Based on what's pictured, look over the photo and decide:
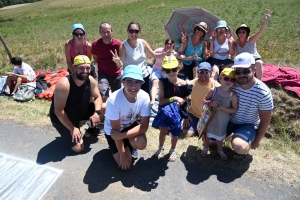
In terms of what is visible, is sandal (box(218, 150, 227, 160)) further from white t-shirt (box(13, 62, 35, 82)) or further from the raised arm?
white t-shirt (box(13, 62, 35, 82))

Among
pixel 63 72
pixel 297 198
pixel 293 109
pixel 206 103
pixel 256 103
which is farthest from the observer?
pixel 63 72

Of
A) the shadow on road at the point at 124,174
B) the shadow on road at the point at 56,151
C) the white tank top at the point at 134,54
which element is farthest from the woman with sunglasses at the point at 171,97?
the white tank top at the point at 134,54

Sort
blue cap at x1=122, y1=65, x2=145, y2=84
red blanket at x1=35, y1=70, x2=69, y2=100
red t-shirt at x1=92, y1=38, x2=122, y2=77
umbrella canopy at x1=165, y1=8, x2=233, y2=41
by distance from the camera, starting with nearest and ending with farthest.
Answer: blue cap at x1=122, y1=65, x2=145, y2=84 → red t-shirt at x1=92, y1=38, x2=122, y2=77 → umbrella canopy at x1=165, y1=8, x2=233, y2=41 → red blanket at x1=35, y1=70, x2=69, y2=100

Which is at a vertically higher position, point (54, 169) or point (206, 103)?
point (206, 103)

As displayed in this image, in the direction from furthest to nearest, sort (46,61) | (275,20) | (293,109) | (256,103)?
1. (275,20)
2. (46,61)
3. (293,109)
4. (256,103)

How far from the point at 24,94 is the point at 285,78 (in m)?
6.25

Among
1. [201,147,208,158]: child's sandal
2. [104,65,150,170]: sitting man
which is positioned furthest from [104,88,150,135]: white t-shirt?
[201,147,208,158]: child's sandal

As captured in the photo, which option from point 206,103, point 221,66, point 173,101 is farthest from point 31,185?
point 221,66

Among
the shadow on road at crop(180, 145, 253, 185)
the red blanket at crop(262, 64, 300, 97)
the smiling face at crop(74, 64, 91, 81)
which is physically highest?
the smiling face at crop(74, 64, 91, 81)

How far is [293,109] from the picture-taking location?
512 cm

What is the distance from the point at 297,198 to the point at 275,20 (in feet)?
42.9

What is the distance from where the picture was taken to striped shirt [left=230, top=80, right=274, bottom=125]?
345 centimetres

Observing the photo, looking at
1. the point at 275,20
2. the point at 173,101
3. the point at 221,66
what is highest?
the point at 173,101

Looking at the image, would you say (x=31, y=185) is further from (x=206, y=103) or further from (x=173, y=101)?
(x=206, y=103)
